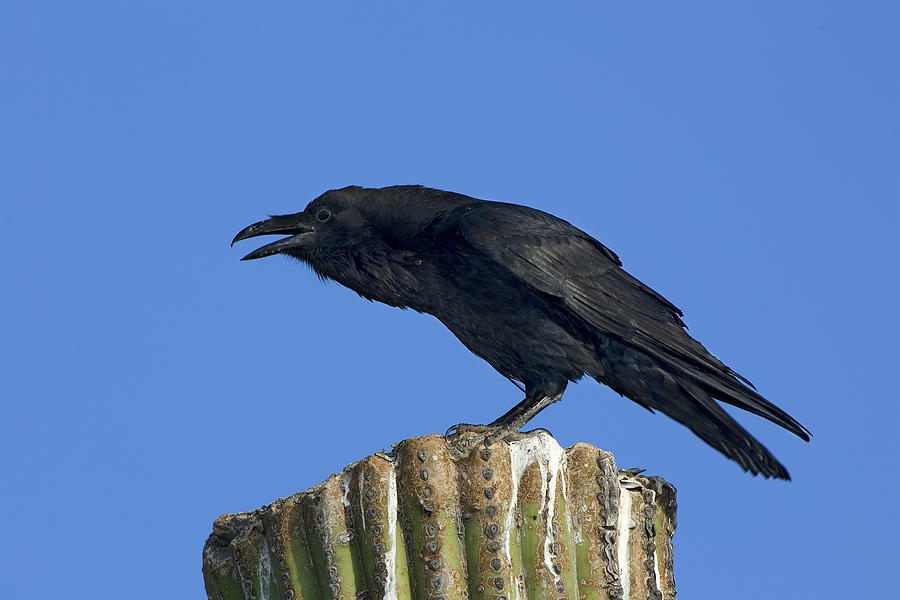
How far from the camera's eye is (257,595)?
4.77 m

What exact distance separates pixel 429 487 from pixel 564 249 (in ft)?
8.55

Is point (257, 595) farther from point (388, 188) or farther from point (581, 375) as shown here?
point (388, 188)

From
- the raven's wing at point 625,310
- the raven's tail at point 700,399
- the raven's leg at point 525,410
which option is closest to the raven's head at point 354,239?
the raven's wing at point 625,310

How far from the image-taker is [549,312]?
6.52 meters

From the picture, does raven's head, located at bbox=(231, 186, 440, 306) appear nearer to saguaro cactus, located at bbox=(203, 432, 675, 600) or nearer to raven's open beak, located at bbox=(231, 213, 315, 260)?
raven's open beak, located at bbox=(231, 213, 315, 260)

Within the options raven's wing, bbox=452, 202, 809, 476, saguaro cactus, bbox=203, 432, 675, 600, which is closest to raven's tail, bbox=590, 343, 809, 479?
raven's wing, bbox=452, 202, 809, 476

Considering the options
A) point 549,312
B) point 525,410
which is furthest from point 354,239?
point 525,410

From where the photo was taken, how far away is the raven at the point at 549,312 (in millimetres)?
6254

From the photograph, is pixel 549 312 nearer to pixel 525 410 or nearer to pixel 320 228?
pixel 525 410

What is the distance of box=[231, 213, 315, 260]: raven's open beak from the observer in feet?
24.0

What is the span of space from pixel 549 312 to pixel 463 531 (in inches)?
91.9

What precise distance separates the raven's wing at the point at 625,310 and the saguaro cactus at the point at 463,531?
153cm

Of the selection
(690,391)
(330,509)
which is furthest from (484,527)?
(690,391)

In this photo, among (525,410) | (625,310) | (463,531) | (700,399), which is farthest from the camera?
(525,410)
